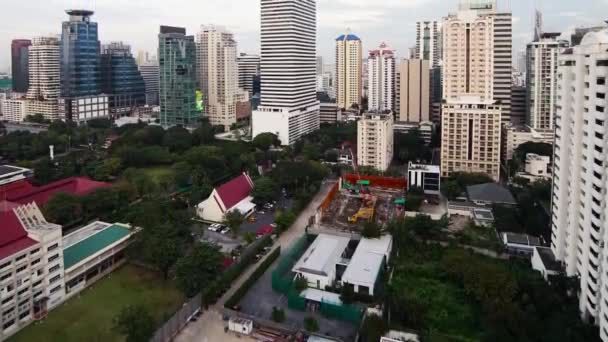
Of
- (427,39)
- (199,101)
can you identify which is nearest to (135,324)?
(199,101)

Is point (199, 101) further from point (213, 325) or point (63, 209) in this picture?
point (213, 325)

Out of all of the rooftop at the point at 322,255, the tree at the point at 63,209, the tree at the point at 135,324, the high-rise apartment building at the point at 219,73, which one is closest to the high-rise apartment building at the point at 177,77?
the high-rise apartment building at the point at 219,73

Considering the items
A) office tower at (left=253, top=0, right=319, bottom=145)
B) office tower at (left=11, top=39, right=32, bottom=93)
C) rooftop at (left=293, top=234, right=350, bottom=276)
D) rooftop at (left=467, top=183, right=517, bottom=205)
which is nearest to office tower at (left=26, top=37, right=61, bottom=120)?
office tower at (left=11, top=39, right=32, bottom=93)

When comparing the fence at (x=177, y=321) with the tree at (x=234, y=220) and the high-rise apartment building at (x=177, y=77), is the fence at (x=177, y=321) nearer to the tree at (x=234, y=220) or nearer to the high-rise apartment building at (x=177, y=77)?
the tree at (x=234, y=220)

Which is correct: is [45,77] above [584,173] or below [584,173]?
above

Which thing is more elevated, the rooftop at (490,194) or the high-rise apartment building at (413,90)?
the high-rise apartment building at (413,90)

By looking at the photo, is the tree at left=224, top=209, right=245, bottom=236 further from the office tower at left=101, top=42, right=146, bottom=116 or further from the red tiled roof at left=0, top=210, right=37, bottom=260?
the office tower at left=101, top=42, right=146, bottom=116

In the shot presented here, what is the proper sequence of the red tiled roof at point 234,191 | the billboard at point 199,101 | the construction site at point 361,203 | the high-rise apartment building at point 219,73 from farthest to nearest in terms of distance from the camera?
the high-rise apartment building at point 219,73 → the billboard at point 199,101 → the red tiled roof at point 234,191 → the construction site at point 361,203
